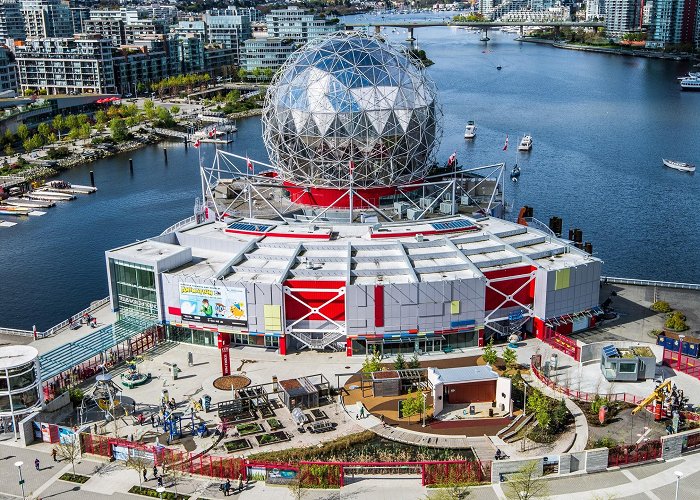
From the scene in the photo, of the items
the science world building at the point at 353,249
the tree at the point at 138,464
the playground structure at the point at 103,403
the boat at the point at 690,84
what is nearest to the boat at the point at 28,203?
the science world building at the point at 353,249

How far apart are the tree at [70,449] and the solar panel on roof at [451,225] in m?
30.8

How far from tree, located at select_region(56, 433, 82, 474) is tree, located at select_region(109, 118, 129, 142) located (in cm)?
10285

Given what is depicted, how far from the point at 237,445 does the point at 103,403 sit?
29.2 ft

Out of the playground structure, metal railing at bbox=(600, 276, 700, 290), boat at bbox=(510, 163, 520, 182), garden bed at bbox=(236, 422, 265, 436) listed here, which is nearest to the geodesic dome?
metal railing at bbox=(600, 276, 700, 290)

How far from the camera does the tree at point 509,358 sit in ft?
160

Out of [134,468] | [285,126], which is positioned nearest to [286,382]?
[134,468]

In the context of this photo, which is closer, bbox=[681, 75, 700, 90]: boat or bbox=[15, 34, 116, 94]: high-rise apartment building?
bbox=[15, 34, 116, 94]: high-rise apartment building

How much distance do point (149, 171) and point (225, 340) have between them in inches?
2896

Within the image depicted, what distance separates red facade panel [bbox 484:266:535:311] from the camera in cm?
5409

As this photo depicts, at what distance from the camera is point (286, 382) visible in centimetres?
4688

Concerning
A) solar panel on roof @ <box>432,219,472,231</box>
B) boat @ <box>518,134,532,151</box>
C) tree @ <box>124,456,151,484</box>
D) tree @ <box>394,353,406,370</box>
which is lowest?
tree @ <box>124,456,151,484</box>

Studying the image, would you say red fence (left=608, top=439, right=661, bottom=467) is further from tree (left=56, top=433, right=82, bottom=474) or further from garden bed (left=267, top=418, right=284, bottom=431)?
tree (left=56, top=433, right=82, bottom=474)

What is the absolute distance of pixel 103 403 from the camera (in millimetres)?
45062

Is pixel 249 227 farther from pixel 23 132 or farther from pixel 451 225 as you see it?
pixel 23 132
